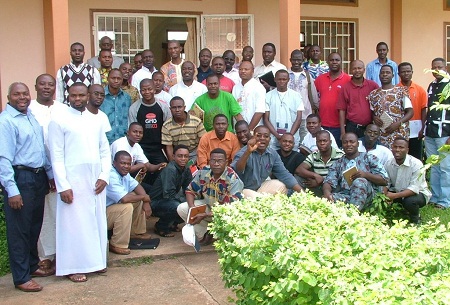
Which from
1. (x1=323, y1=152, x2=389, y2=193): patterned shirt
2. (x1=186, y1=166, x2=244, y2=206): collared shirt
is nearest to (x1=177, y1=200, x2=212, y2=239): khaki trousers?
(x1=186, y1=166, x2=244, y2=206): collared shirt

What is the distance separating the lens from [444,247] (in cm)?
330

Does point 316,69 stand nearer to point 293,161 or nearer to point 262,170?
point 293,161

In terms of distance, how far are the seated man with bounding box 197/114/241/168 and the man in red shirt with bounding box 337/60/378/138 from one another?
65.8 inches

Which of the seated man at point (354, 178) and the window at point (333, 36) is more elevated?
the window at point (333, 36)

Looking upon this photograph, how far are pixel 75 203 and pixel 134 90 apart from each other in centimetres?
256

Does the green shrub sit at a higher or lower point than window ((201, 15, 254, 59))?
lower

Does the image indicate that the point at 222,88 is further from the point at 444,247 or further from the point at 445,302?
the point at 445,302

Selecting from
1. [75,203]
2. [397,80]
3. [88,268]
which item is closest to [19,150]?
[75,203]

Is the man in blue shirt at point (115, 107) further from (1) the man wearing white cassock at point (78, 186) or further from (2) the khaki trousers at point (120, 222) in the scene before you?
(1) the man wearing white cassock at point (78, 186)

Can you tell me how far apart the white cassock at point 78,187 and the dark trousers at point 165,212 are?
1292 mm

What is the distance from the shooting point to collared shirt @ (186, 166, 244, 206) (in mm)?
6426

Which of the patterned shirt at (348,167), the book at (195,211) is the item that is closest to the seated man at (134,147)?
the book at (195,211)

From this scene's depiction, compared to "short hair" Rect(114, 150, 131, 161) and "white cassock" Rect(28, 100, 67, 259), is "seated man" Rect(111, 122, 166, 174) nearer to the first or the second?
"short hair" Rect(114, 150, 131, 161)

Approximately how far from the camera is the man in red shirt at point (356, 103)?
7.86 metres
